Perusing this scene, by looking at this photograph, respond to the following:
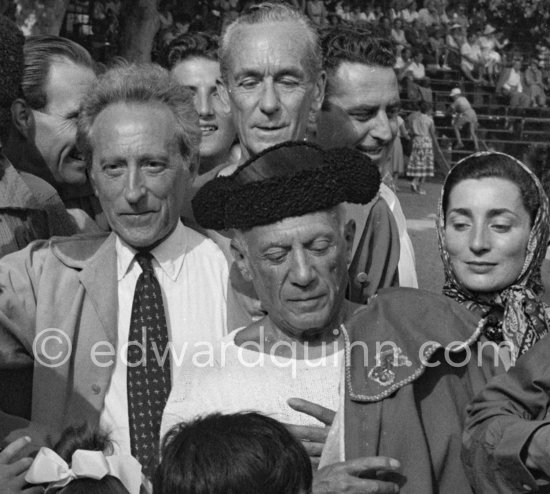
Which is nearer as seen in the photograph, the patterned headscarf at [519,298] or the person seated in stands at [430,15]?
the patterned headscarf at [519,298]

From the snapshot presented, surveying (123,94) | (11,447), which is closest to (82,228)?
(123,94)

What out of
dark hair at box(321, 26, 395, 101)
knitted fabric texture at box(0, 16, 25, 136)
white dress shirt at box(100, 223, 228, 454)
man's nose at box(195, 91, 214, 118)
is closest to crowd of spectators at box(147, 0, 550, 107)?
man's nose at box(195, 91, 214, 118)

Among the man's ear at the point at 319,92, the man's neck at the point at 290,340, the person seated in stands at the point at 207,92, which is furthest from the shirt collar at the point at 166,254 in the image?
the person seated in stands at the point at 207,92

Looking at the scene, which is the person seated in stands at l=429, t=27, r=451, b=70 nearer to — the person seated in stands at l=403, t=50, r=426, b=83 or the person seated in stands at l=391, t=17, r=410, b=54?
the person seated in stands at l=391, t=17, r=410, b=54

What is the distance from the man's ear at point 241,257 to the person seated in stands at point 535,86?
27.7 meters

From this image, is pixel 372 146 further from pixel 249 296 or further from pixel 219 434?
pixel 219 434

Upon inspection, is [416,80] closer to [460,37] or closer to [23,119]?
[460,37]

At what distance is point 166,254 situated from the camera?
3746mm

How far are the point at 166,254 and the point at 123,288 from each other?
196 millimetres

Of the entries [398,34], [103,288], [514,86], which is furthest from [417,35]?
[103,288]

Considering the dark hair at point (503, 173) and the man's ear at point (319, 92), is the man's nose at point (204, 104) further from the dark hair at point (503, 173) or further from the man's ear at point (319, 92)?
the dark hair at point (503, 173)

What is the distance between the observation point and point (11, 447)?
2988 millimetres

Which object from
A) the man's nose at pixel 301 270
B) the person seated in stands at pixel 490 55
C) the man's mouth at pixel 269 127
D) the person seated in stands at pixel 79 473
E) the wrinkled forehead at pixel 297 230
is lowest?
Answer: the person seated in stands at pixel 79 473

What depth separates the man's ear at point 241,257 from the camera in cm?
338
